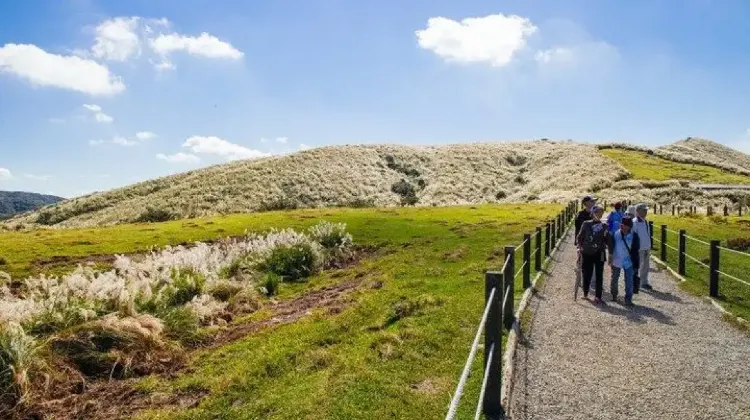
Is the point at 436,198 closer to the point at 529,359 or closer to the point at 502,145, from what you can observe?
the point at 502,145

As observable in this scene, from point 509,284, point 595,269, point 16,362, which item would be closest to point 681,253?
point 595,269

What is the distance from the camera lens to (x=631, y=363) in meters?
9.23

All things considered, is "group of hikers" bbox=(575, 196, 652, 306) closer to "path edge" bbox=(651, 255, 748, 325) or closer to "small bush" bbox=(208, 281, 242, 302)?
"path edge" bbox=(651, 255, 748, 325)

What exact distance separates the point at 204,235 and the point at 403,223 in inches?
547

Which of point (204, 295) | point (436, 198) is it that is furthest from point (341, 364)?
point (436, 198)

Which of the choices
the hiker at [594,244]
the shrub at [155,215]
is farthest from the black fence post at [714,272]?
the shrub at [155,215]

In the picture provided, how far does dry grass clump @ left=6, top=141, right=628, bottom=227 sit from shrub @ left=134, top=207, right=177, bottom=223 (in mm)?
153

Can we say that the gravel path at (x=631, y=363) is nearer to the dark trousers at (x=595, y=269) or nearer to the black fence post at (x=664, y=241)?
the dark trousers at (x=595, y=269)

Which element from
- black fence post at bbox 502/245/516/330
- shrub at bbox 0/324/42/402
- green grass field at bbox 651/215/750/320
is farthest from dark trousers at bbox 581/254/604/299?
shrub at bbox 0/324/42/402

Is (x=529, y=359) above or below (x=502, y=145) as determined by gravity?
below

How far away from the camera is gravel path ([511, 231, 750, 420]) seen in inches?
295

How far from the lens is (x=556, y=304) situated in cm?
1384

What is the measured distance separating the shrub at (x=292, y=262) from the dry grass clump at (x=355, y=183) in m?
54.5

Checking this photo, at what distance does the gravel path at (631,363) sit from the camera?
24.6ft
